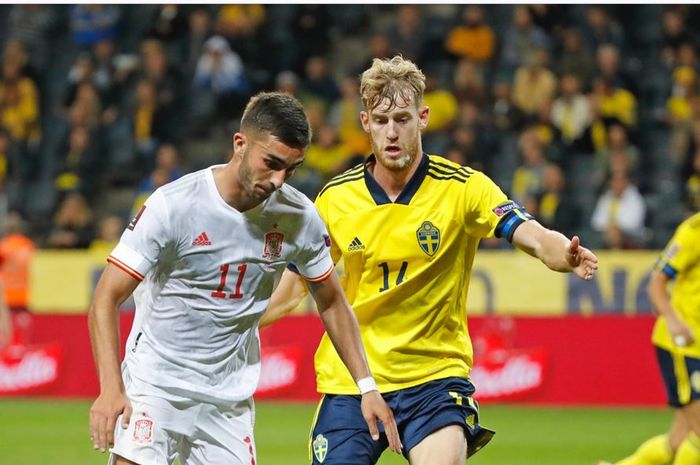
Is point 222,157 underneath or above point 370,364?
above

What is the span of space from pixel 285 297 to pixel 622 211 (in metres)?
9.38

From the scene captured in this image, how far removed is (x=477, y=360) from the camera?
1310cm

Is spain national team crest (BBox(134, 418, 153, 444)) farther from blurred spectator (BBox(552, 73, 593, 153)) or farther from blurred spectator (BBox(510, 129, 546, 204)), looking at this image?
blurred spectator (BBox(552, 73, 593, 153))

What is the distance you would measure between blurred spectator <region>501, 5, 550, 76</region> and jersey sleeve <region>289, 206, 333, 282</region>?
12151 mm

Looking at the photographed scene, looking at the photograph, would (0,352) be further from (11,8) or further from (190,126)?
(11,8)

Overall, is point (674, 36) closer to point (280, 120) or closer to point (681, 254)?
point (681, 254)

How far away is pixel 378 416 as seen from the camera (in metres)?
5.15

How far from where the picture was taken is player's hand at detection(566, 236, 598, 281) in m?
4.75

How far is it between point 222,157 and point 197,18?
6.88 feet

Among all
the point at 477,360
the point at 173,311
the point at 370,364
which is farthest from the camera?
the point at 477,360

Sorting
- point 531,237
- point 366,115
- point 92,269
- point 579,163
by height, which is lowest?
point 531,237

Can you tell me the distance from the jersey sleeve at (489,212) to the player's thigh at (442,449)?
2.84 ft

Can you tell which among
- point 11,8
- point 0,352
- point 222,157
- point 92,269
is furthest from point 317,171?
point 11,8

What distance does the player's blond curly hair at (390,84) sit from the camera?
18.2 feet
